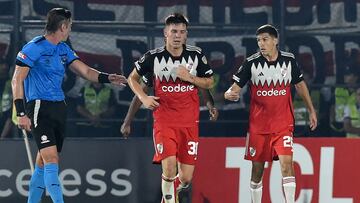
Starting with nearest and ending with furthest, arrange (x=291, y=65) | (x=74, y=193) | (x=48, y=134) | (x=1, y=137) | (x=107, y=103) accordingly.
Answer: (x=48, y=134) → (x=291, y=65) → (x=74, y=193) → (x=1, y=137) → (x=107, y=103)

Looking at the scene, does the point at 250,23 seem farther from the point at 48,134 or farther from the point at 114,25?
the point at 48,134

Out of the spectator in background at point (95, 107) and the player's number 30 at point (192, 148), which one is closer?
the player's number 30 at point (192, 148)

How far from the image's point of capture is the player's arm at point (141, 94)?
32.3 ft

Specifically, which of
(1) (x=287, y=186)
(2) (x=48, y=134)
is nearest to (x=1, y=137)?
(2) (x=48, y=134)

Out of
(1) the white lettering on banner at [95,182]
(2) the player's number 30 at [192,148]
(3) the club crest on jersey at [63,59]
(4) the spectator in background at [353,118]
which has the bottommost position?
(1) the white lettering on banner at [95,182]

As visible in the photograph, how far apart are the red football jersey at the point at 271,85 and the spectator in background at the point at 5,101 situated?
124 inches

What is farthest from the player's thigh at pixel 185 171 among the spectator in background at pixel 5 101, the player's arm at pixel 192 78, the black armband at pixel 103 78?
the spectator in background at pixel 5 101

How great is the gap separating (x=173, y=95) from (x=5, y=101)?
318cm

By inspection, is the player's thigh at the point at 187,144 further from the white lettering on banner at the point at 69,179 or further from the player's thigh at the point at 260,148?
the white lettering on banner at the point at 69,179

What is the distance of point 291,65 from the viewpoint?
421 inches

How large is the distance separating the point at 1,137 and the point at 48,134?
2749mm

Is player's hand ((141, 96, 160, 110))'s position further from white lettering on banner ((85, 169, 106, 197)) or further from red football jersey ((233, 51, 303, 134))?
white lettering on banner ((85, 169, 106, 197))

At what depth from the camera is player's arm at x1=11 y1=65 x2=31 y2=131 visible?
960cm

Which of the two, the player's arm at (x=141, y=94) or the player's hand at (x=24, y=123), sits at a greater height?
the player's arm at (x=141, y=94)
